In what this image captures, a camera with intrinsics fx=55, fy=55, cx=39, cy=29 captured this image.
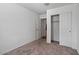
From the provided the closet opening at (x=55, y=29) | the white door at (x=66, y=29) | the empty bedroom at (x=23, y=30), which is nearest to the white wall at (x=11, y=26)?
the empty bedroom at (x=23, y=30)

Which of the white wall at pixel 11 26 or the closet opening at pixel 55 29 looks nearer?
the white wall at pixel 11 26

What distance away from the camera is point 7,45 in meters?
2.39

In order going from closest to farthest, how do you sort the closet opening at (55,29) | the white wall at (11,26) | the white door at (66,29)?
the white wall at (11,26) → the white door at (66,29) → the closet opening at (55,29)

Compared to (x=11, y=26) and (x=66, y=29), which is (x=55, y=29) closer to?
(x=66, y=29)

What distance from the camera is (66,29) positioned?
3.05 metres

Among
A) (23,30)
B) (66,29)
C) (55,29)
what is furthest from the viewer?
(55,29)

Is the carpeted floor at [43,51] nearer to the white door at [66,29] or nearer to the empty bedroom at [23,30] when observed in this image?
the empty bedroom at [23,30]

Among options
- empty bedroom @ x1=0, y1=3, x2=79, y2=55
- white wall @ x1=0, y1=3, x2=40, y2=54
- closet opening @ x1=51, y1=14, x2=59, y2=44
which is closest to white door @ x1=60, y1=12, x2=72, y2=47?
empty bedroom @ x1=0, y1=3, x2=79, y2=55

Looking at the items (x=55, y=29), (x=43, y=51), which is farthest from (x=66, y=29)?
(x=43, y=51)

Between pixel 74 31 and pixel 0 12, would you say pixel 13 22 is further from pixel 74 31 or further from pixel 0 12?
pixel 74 31

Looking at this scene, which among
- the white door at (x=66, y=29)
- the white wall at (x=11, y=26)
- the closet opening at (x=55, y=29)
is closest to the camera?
the white wall at (x=11, y=26)

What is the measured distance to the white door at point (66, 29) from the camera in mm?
2953

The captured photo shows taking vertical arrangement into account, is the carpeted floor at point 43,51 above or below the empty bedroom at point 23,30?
below

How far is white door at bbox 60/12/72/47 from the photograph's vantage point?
9.69 feet
